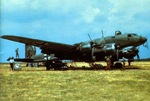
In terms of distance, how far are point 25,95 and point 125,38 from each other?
65.3ft

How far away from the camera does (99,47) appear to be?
32906 millimetres

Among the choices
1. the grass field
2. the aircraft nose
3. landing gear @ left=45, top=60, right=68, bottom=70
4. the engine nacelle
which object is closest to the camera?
the grass field

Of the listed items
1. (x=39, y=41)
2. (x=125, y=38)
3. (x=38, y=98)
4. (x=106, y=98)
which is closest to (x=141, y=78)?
(x=106, y=98)

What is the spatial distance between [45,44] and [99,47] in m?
6.26

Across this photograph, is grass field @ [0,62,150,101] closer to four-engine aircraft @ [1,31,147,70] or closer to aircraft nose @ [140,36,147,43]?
four-engine aircraft @ [1,31,147,70]

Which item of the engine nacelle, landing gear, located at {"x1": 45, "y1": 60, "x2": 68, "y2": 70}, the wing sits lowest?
landing gear, located at {"x1": 45, "y1": 60, "x2": 68, "y2": 70}

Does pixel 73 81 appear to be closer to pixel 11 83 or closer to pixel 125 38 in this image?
pixel 11 83

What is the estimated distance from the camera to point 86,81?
19.4m

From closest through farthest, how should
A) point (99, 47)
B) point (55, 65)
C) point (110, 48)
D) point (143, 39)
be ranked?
point (110, 48) → point (99, 47) → point (143, 39) → point (55, 65)

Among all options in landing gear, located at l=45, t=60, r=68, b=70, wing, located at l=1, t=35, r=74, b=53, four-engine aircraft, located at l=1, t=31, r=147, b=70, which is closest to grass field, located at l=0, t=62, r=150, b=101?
four-engine aircraft, located at l=1, t=31, r=147, b=70

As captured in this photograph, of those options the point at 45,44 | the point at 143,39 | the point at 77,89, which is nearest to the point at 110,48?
the point at 143,39

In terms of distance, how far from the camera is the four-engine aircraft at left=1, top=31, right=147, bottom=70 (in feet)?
106

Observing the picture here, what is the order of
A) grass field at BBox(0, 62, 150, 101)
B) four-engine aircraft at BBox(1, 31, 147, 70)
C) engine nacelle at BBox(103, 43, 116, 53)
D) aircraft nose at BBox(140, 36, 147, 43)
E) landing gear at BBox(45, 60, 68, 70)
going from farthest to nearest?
landing gear at BBox(45, 60, 68, 70), aircraft nose at BBox(140, 36, 147, 43), four-engine aircraft at BBox(1, 31, 147, 70), engine nacelle at BBox(103, 43, 116, 53), grass field at BBox(0, 62, 150, 101)

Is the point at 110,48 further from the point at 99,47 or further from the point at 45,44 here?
the point at 45,44
